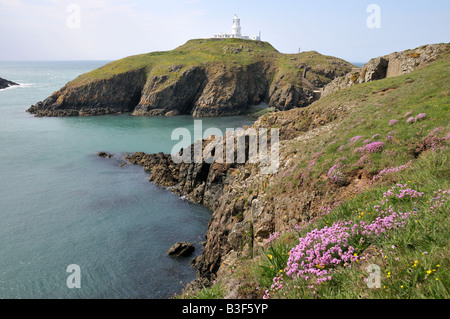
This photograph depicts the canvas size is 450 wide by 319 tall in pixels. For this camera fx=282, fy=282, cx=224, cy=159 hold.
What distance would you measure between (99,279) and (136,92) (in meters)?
114

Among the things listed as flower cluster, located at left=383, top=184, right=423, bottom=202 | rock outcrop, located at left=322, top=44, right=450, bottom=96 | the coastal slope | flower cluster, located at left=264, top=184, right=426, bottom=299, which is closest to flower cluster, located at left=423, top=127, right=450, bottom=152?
the coastal slope

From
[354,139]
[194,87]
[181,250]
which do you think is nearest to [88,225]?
[181,250]

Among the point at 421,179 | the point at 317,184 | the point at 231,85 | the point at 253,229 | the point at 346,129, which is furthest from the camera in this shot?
the point at 231,85

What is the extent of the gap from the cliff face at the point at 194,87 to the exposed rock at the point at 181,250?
86000 millimetres

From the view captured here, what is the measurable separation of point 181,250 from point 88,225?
13.2 m

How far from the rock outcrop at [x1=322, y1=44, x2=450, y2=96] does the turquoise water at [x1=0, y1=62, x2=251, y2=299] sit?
3098 centimetres

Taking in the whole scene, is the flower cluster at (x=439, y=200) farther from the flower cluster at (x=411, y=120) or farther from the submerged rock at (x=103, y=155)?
the submerged rock at (x=103, y=155)

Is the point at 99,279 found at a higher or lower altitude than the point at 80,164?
lower

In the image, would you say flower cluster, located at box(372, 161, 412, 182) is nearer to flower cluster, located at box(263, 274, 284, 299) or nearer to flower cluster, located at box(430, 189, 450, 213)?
flower cluster, located at box(430, 189, 450, 213)

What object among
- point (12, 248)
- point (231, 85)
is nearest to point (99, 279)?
point (12, 248)

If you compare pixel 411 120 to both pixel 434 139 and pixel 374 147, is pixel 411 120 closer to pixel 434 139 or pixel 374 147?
pixel 374 147

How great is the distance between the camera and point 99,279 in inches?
999

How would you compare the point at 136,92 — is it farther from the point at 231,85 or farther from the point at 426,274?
the point at 426,274

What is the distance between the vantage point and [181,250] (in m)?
29.4
